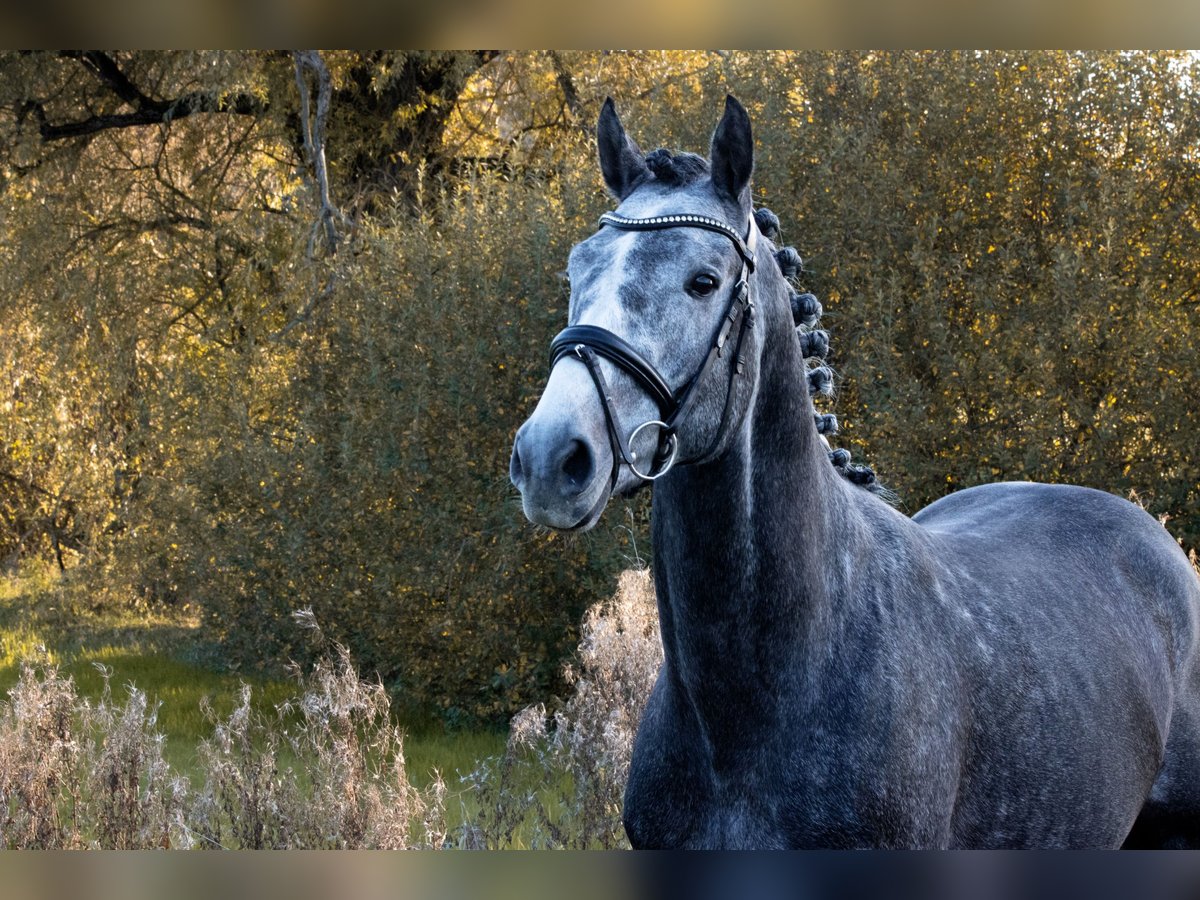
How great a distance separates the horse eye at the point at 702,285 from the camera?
6.42 ft

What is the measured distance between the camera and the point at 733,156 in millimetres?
2102

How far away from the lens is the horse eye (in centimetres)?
196

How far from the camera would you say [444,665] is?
25.7 feet

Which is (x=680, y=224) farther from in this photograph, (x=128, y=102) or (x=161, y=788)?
(x=128, y=102)

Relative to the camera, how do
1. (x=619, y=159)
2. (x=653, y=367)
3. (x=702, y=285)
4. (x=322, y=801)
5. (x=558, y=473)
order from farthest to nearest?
(x=322, y=801)
(x=619, y=159)
(x=702, y=285)
(x=653, y=367)
(x=558, y=473)

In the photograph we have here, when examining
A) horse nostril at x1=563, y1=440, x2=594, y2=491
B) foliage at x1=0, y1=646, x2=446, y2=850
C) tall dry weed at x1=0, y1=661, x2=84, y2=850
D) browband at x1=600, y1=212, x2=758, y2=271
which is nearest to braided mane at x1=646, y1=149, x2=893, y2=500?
browband at x1=600, y1=212, x2=758, y2=271

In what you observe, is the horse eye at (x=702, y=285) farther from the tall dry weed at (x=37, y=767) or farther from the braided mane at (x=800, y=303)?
the tall dry weed at (x=37, y=767)

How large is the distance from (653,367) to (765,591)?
1.62 feet

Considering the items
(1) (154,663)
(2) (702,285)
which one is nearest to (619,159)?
(2) (702,285)

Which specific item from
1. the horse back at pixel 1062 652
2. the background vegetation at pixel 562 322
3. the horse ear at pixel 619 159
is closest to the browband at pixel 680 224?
the horse ear at pixel 619 159

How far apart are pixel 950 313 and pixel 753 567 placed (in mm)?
5375

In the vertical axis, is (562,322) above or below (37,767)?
above

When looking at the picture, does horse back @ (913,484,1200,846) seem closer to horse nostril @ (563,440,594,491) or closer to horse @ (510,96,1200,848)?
horse @ (510,96,1200,848)

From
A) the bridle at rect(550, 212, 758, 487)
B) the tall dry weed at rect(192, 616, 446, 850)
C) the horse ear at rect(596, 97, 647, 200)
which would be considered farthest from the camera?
the tall dry weed at rect(192, 616, 446, 850)
